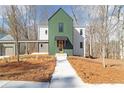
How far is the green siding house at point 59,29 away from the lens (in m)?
31.8

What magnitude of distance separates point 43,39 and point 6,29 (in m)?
22.2

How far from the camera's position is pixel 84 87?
32.8 ft

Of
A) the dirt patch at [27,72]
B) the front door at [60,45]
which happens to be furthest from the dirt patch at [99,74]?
the front door at [60,45]

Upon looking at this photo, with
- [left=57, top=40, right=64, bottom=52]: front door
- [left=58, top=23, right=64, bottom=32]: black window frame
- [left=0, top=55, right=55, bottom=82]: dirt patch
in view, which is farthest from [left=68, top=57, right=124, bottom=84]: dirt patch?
[left=58, top=23, right=64, bottom=32]: black window frame

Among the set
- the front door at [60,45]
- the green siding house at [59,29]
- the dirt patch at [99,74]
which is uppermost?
the green siding house at [59,29]

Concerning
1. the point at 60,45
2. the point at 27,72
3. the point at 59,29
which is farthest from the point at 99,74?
the point at 59,29

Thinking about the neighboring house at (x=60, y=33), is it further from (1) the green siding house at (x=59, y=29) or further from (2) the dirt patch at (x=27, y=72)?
(2) the dirt patch at (x=27, y=72)

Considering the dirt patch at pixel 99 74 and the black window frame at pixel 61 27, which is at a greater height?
the black window frame at pixel 61 27

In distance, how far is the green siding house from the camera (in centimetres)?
3178

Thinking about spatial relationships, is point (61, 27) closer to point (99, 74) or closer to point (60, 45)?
point (60, 45)

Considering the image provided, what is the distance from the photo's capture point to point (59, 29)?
3192cm

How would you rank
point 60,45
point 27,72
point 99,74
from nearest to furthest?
point 99,74, point 27,72, point 60,45

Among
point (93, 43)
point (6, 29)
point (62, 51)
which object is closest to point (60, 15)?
point (62, 51)
